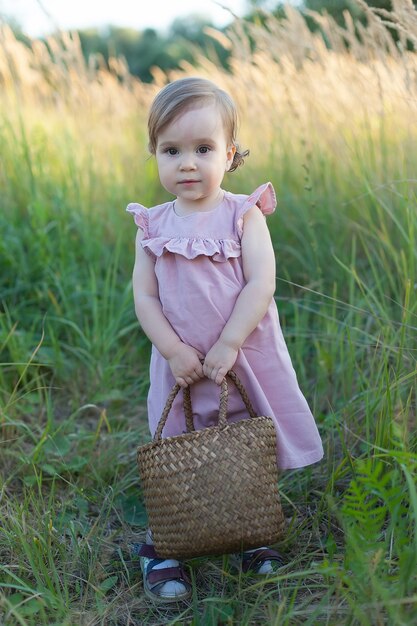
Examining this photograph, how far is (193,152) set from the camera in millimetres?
1771

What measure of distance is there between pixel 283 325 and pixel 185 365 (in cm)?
115

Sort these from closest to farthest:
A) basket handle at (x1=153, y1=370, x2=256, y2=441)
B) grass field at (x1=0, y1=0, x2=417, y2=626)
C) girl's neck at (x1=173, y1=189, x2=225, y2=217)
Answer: grass field at (x1=0, y1=0, x2=417, y2=626)
basket handle at (x1=153, y1=370, x2=256, y2=441)
girl's neck at (x1=173, y1=189, x2=225, y2=217)

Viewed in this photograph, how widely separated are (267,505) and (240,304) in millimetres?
494

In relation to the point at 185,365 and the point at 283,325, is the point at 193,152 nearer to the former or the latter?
the point at 185,365

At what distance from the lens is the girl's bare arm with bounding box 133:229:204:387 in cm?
178

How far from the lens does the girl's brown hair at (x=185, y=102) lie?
5.71 feet

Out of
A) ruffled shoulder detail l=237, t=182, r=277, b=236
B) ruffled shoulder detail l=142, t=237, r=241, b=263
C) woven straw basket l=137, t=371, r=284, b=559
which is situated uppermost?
ruffled shoulder detail l=237, t=182, r=277, b=236

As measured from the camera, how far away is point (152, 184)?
3.82 meters

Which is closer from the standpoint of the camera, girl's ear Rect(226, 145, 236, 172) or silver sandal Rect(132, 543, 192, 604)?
silver sandal Rect(132, 543, 192, 604)

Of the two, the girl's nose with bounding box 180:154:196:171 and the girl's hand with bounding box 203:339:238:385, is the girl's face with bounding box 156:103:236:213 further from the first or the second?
the girl's hand with bounding box 203:339:238:385

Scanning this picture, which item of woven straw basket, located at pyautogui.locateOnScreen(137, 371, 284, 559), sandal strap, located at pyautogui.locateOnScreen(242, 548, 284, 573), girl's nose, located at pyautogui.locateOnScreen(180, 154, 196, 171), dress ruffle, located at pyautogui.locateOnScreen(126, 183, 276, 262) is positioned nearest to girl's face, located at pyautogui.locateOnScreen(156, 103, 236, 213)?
girl's nose, located at pyautogui.locateOnScreen(180, 154, 196, 171)

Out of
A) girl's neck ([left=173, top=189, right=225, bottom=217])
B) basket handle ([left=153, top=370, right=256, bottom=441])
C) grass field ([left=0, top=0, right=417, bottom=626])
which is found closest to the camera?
grass field ([left=0, top=0, right=417, bottom=626])

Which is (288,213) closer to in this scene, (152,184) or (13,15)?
(152,184)

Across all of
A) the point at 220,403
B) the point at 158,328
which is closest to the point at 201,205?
the point at 158,328
